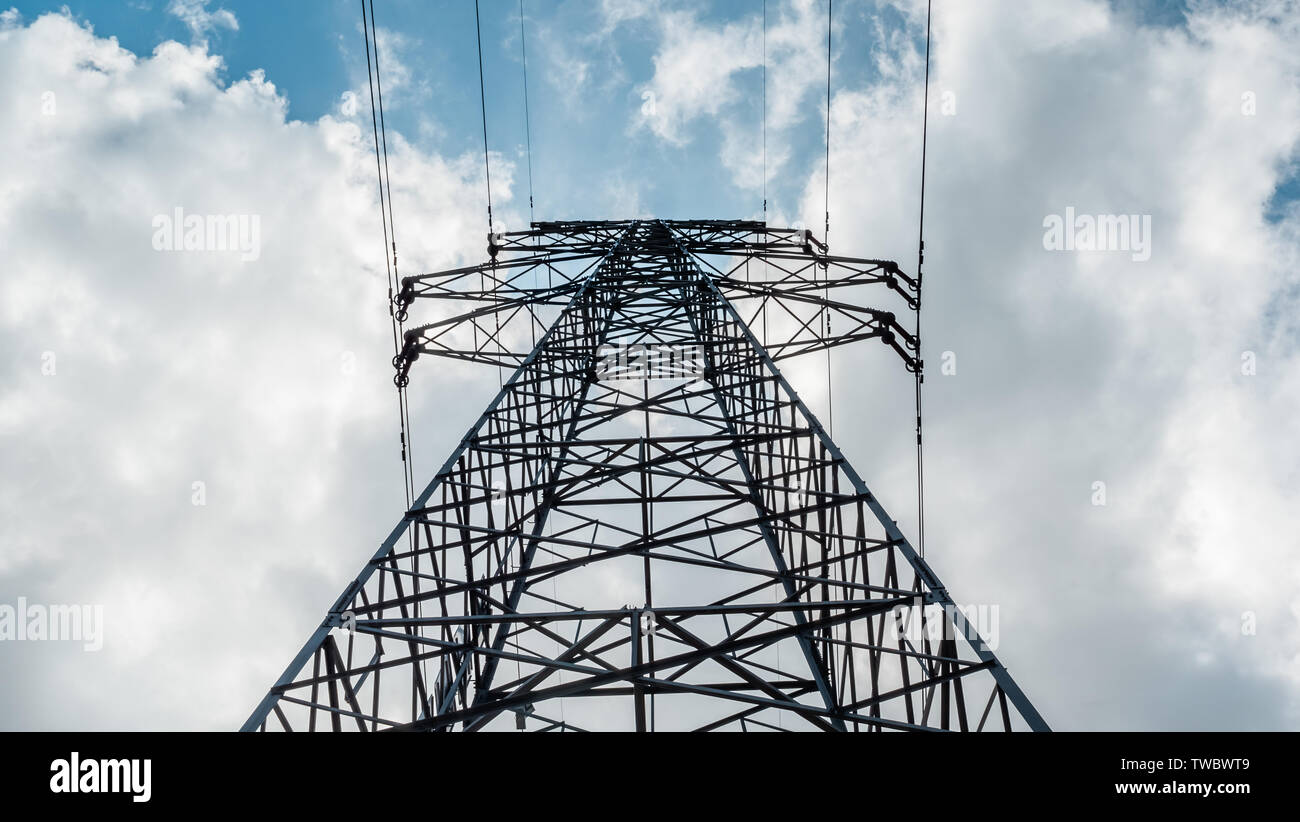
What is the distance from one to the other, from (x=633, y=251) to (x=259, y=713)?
1227 cm

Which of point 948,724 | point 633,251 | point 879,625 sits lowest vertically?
point 948,724

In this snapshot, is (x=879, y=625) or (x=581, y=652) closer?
(x=581, y=652)

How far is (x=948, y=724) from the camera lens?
5.85m
